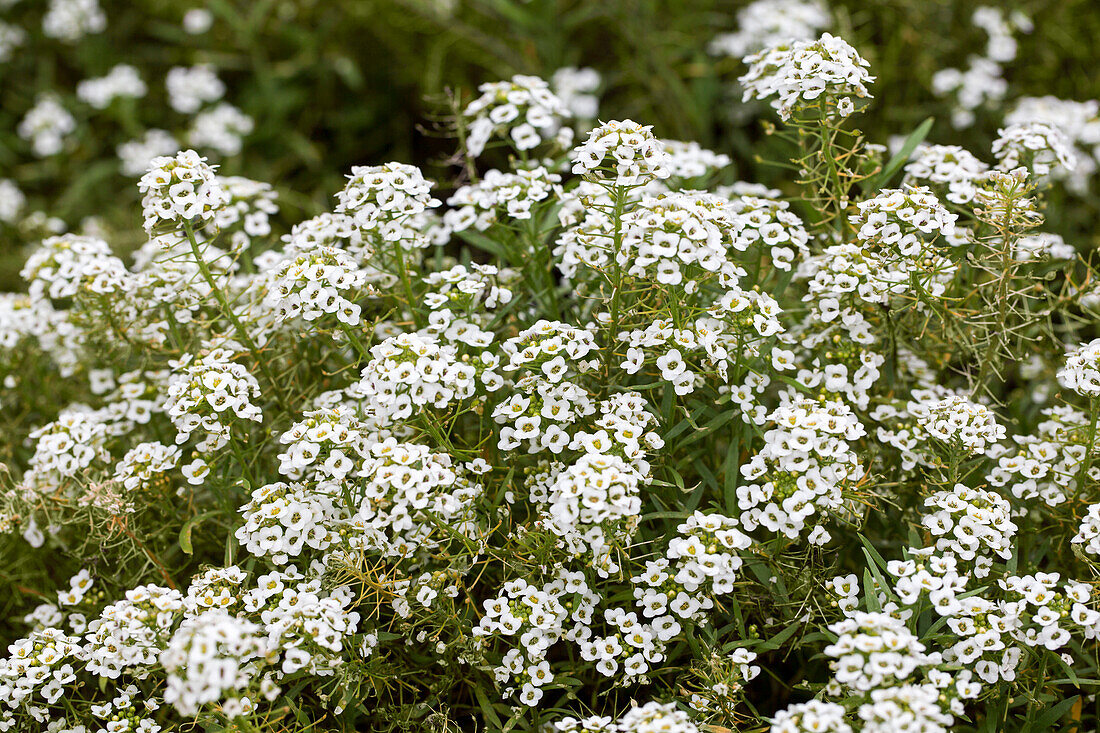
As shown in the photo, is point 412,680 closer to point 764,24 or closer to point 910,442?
point 910,442

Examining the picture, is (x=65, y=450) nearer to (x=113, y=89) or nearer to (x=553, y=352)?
(x=553, y=352)

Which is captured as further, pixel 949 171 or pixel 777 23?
pixel 777 23

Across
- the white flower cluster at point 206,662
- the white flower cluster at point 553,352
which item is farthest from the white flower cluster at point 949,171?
the white flower cluster at point 206,662

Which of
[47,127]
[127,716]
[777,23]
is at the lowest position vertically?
[127,716]

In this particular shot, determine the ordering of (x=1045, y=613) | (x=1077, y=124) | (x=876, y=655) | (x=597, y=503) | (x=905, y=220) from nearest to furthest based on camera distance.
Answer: (x=876, y=655) < (x=597, y=503) < (x=1045, y=613) < (x=905, y=220) < (x=1077, y=124)

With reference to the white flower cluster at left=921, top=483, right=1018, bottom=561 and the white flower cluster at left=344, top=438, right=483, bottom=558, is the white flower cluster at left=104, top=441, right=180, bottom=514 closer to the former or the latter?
the white flower cluster at left=344, top=438, right=483, bottom=558

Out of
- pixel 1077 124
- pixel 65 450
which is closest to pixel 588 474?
pixel 65 450

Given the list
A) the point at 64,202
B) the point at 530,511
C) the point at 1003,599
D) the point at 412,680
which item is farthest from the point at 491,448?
the point at 64,202
